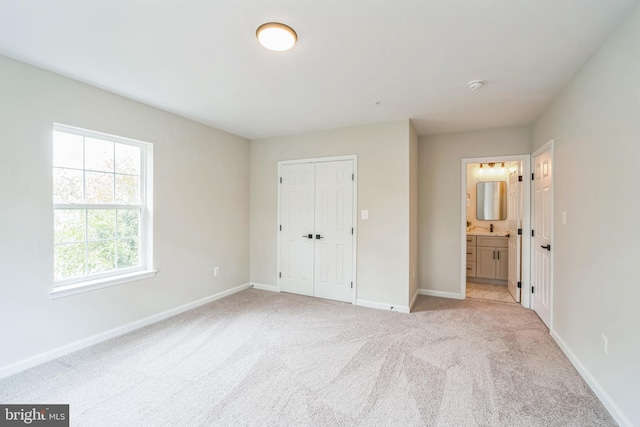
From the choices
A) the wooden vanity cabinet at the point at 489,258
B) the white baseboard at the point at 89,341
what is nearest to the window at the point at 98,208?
the white baseboard at the point at 89,341

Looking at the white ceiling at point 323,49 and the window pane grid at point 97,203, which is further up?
the white ceiling at point 323,49

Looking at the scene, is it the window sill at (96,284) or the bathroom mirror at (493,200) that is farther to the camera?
the bathroom mirror at (493,200)

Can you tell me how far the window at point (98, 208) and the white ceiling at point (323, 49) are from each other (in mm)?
586

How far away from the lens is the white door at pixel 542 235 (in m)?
3.10

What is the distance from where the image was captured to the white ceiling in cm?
169

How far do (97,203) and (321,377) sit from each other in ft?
8.71

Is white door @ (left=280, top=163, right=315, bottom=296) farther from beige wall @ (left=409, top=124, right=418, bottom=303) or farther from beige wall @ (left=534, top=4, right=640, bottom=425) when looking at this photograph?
beige wall @ (left=534, top=4, right=640, bottom=425)

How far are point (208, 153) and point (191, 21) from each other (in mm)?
2338

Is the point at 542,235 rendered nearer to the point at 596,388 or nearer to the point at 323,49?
the point at 596,388

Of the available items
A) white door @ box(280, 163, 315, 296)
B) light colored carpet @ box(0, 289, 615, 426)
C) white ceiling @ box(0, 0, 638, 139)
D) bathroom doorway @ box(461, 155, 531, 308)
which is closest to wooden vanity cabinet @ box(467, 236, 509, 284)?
bathroom doorway @ box(461, 155, 531, 308)

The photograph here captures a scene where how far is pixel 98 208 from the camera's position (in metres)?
2.85

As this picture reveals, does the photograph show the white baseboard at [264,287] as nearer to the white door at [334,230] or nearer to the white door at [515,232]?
the white door at [334,230]

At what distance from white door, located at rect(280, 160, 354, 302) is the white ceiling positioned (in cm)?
115

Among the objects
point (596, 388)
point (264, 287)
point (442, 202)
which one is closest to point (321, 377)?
point (596, 388)
